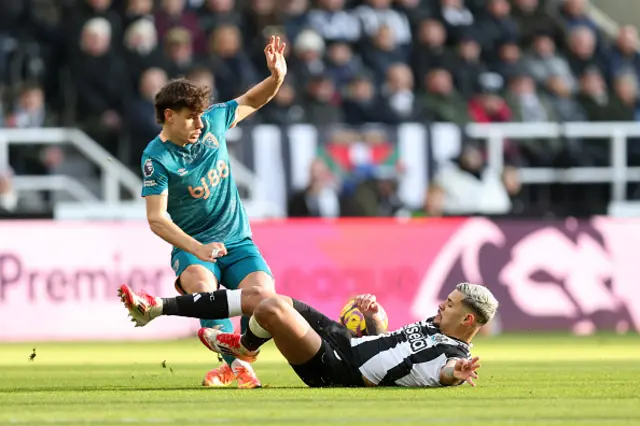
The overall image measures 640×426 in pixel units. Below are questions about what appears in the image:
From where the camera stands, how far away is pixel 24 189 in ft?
66.3

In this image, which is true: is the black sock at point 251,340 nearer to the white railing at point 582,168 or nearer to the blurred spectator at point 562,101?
the white railing at point 582,168

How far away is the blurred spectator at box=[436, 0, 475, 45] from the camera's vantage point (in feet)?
77.8

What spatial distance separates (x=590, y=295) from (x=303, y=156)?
4446mm

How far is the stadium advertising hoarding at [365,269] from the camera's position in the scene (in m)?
18.2

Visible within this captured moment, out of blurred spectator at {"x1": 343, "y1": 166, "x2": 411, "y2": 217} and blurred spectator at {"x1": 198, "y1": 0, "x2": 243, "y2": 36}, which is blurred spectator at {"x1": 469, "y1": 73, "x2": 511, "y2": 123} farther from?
blurred spectator at {"x1": 198, "y1": 0, "x2": 243, "y2": 36}

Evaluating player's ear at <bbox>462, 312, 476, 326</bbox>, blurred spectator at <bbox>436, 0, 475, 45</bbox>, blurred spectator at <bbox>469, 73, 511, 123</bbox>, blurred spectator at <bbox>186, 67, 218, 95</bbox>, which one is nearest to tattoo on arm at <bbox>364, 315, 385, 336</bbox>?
player's ear at <bbox>462, 312, 476, 326</bbox>

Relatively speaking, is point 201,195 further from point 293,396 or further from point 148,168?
point 293,396

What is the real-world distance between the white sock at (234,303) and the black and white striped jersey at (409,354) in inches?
35.1

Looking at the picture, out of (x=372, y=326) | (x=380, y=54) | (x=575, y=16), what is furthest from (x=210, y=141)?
(x=575, y=16)

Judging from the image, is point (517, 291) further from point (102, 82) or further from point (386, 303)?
point (102, 82)

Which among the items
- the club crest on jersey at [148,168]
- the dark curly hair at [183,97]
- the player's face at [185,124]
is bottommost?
the club crest on jersey at [148,168]

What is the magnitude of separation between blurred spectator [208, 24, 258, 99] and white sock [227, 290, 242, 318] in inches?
427

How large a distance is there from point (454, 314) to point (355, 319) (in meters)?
1.09

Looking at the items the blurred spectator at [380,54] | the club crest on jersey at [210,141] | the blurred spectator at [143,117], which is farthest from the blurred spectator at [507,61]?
the club crest on jersey at [210,141]
